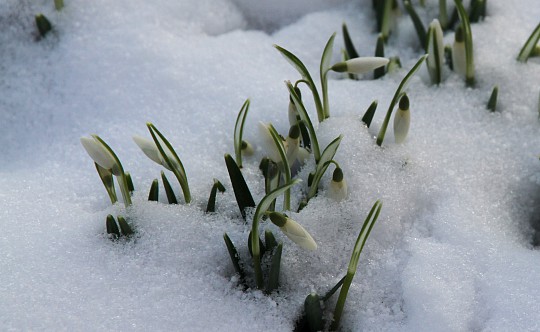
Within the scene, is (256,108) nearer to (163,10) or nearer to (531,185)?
(163,10)

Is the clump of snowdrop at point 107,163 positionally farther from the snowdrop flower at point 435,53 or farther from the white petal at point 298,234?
the snowdrop flower at point 435,53

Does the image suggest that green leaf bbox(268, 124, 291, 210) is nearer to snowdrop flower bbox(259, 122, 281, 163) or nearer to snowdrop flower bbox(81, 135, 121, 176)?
Answer: snowdrop flower bbox(259, 122, 281, 163)

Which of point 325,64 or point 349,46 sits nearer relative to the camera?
point 325,64

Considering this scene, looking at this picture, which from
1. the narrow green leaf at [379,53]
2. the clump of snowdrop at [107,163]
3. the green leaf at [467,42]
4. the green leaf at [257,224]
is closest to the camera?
the green leaf at [257,224]

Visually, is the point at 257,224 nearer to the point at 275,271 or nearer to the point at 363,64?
the point at 275,271

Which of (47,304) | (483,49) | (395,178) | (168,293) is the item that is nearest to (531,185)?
(395,178)

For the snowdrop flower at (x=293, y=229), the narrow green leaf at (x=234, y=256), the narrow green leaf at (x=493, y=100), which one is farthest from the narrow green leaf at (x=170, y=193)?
the narrow green leaf at (x=493, y=100)

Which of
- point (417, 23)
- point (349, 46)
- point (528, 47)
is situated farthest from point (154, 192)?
point (528, 47)
